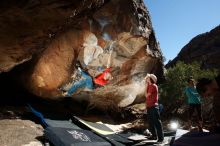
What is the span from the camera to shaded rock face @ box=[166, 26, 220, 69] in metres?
26.5

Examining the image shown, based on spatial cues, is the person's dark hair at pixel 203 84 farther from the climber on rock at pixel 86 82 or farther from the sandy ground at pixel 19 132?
the climber on rock at pixel 86 82

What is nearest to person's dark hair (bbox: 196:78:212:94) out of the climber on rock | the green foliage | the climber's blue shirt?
the climber's blue shirt

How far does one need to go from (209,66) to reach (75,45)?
17780 millimetres

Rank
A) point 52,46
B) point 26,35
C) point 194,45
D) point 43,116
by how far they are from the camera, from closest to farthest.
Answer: point 26,35 → point 43,116 → point 52,46 → point 194,45

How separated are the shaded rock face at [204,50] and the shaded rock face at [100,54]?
14423 mm

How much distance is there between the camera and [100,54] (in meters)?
11.4

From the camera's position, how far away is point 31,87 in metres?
11.5

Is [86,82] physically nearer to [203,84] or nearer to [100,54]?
[100,54]

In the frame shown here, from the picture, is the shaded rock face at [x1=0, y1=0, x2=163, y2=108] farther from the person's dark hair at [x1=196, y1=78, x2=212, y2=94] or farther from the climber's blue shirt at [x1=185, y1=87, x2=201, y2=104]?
the person's dark hair at [x1=196, y1=78, x2=212, y2=94]

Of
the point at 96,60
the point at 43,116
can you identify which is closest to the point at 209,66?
the point at 96,60

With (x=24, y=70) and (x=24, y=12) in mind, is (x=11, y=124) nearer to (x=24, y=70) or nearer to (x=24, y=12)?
(x=24, y=12)

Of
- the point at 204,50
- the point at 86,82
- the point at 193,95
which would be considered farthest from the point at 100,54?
the point at 204,50

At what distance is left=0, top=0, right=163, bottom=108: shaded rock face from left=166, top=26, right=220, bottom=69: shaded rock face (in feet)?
47.3

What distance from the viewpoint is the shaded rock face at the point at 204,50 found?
2653 cm
